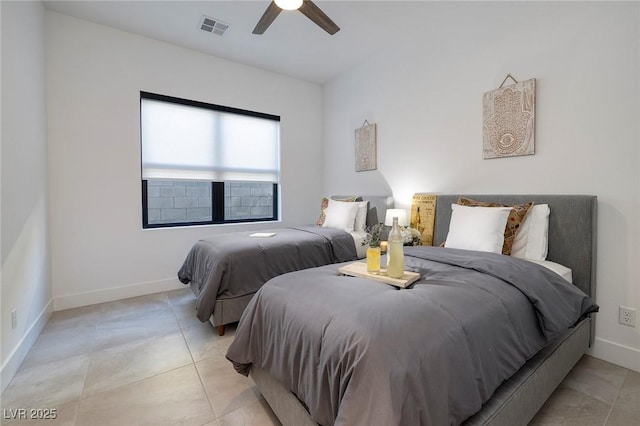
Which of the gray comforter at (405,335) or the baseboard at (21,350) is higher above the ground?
the gray comforter at (405,335)

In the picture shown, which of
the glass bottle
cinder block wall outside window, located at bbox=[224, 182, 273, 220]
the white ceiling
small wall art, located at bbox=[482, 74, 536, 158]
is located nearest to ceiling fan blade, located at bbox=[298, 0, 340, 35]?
the white ceiling

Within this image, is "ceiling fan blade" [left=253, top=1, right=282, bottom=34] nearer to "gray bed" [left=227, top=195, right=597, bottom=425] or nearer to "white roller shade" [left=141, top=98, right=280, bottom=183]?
"white roller shade" [left=141, top=98, right=280, bottom=183]

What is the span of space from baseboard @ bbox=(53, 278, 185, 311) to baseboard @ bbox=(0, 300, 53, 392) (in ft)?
0.82

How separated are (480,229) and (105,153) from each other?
3.74m

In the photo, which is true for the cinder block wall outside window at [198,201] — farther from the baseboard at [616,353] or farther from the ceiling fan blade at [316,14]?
the baseboard at [616,353]

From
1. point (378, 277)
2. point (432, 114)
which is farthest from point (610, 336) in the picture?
point (432, 114)

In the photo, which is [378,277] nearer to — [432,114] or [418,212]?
[418,212]

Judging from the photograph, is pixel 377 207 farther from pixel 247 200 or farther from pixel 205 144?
pixel 205 144

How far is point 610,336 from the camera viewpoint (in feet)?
6.61

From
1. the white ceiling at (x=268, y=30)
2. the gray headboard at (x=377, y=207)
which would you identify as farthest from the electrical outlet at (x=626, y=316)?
the white ceiling at (x=268, y=30)

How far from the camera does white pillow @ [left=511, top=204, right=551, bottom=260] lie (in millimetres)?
2121

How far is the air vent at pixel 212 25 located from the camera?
2984 mm

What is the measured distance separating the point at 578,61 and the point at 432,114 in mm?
1211

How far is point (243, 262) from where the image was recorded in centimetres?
243
